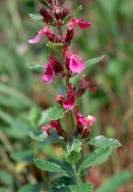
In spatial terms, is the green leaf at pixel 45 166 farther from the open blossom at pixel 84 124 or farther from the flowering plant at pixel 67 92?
the open blossom at pixel 84 124

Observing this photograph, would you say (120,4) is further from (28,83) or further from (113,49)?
(28,83)

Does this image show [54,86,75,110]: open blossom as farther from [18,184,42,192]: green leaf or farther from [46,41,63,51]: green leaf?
[18,184,42,192]: green leaf

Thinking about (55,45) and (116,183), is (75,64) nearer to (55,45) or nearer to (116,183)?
(55,45)

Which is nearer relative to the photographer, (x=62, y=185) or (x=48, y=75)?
(x=48, y=75)

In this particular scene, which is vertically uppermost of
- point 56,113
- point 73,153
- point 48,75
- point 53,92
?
point 53,92

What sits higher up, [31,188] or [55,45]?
[55,45]

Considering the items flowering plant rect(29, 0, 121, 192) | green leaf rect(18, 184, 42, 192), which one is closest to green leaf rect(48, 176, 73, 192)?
flowering plant rect(29, 0, 121, 192)

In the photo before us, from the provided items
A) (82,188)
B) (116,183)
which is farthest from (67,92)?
(116,183)
